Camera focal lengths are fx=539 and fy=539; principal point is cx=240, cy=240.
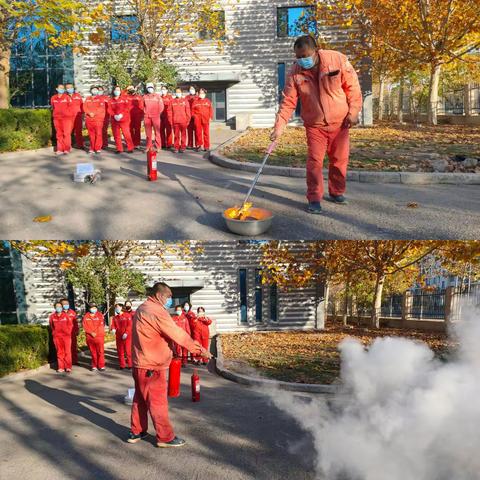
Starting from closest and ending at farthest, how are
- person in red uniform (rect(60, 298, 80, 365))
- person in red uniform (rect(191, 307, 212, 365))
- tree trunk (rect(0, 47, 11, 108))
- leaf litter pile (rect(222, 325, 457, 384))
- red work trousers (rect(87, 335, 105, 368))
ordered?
leaf litter pile (rect(222, 325, 457, 384)) → red work trousers (rect(87, 335, 105, 368)) → person in red uniform (rect(60, 298, 80, 365)) → person in red uniform (rect(191, 307, 212, 365)) → tree trunk (rect(0, 47, 11, 108))

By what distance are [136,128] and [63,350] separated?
5.17 metres

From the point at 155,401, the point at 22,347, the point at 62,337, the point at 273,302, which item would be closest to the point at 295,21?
the point at 273,302

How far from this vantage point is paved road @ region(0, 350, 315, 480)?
15.2 feet

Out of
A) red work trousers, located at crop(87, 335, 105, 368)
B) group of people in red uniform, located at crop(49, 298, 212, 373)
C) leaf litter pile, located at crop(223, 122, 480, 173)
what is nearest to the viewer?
leaf litter pile, located at crop(223, 122, 480, 173)

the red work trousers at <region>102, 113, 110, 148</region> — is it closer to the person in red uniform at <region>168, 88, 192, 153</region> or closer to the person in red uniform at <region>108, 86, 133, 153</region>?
the person in red uniform at <region>108, 86, 133, 153</region>

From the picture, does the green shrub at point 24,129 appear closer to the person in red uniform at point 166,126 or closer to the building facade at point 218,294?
the person in red uniform at point 166,126

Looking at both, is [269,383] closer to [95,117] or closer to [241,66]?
[95,117]

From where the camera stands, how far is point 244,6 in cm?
1848

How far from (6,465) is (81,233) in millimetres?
2670

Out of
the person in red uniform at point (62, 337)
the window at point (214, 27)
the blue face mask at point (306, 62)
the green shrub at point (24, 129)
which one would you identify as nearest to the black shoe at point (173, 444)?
the blue face mask at point (306, 62)

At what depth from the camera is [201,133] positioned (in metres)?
12.3

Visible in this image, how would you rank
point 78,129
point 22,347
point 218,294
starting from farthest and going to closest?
point 78,129 < point 218,294 < point 22,347

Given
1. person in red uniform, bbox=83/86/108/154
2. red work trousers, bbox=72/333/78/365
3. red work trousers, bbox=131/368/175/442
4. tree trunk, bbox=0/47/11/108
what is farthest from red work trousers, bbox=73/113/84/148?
red work trousers, bbox=131/368/175/442

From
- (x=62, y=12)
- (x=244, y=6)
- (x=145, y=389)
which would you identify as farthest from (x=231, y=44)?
(x=145, y=389)
